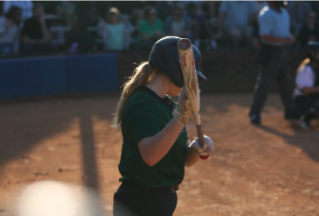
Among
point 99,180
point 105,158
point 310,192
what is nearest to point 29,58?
point 105,158

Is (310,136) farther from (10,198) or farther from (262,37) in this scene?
(10,198)

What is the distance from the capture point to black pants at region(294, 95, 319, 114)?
7785mm

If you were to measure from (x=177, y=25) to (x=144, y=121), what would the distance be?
367 inches

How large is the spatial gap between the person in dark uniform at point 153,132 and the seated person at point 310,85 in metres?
5.46

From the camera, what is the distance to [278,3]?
24.4 feet

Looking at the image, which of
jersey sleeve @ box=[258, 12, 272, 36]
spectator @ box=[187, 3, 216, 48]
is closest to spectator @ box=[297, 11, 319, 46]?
spectator @ box=[187, 3, 216, 48]

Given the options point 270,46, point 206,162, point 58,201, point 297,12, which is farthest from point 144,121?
point 297,12

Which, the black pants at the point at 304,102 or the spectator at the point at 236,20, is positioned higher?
the spectator at the point at 236,20

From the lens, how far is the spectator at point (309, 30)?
11391 millimetres

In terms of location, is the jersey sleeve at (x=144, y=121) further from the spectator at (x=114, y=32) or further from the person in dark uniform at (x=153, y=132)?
the spectator at (x=114, y=32)

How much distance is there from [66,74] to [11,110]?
6.37ft

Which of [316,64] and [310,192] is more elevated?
[316,64]

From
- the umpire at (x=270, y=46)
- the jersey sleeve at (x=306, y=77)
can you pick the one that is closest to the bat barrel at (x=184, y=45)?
the umpire at (x=270, y=46)

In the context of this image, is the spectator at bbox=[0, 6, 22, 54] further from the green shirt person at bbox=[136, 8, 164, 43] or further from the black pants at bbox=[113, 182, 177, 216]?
the black pants at bbox=[113, 182, 177, 216]
